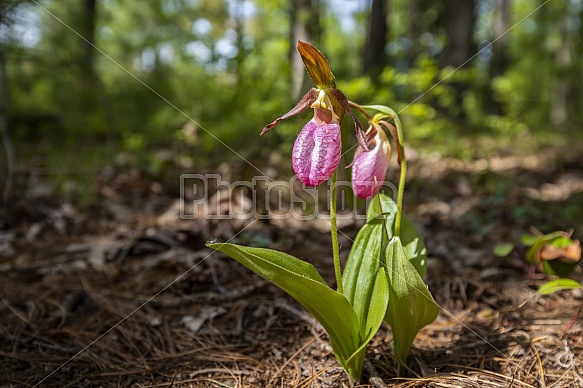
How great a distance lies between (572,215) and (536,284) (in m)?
0.78

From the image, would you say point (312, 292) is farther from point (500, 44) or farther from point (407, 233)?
point (500, 44)

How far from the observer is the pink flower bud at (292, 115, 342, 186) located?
100 centimetres

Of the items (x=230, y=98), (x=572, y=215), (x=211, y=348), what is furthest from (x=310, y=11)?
(x=211, y=348)

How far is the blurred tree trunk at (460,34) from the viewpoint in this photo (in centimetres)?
636

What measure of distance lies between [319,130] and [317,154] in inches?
2.7

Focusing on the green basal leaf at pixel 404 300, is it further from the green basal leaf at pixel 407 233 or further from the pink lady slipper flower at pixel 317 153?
the pink lady slipper flower at pixel 317 153

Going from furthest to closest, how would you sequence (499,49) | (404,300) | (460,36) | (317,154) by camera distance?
1. (499,49)
2. (460,36)
3. (404,300)
4. (317,154)

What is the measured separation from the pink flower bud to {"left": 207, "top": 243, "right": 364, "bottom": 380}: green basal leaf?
22 centimetres

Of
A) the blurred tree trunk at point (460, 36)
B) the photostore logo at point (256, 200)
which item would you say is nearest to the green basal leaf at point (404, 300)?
the photostore logo at point (256, 200)

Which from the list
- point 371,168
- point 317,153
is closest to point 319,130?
point 317,153

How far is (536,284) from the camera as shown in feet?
5.95

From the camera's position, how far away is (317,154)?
1.01 m

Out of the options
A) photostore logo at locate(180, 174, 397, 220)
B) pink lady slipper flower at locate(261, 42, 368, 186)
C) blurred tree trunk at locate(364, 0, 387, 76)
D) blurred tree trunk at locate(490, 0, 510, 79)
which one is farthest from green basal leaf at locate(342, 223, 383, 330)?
blurred tree trunk at locate(490, 0, 510, 79)

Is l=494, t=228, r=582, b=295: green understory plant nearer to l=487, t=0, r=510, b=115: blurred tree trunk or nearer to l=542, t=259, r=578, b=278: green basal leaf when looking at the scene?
l=542, t=259, r=578, b=278: green basal leaf
